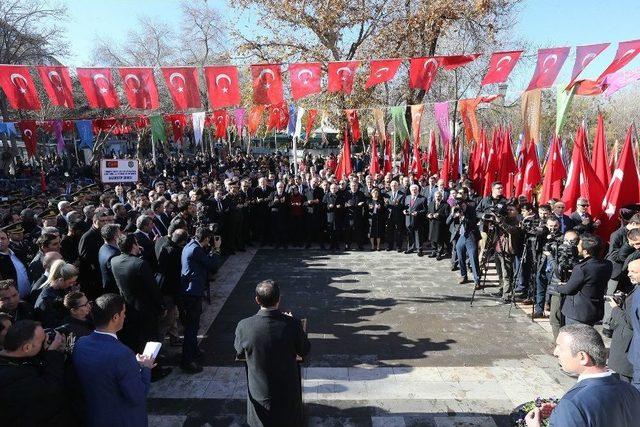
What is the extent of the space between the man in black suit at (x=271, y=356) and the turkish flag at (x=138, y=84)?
7660 millimetres

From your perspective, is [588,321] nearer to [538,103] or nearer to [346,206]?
[538,103]

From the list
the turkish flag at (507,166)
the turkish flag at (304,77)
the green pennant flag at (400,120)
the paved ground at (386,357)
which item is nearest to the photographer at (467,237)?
the paved ground at (386,357)

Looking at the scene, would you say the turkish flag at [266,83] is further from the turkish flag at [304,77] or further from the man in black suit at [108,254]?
the man in black suit at [108,254]

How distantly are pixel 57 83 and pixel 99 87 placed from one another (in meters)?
0.86

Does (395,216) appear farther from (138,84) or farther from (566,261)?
(138,84)

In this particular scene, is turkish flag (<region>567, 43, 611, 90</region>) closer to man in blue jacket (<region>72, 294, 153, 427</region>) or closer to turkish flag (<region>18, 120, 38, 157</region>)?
man in blue jacket (<region>72, 294, 153, 427</region>)

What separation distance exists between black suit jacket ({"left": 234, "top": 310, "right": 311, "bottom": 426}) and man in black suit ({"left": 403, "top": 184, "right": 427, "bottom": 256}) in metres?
8.01

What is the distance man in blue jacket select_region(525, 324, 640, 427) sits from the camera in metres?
2.23

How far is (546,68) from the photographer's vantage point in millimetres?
8508

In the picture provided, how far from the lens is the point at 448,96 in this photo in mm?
25875

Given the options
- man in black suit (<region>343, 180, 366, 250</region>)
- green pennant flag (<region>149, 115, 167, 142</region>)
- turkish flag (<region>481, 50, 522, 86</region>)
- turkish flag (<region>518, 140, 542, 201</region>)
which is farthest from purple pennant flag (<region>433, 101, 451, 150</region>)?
green pennant flag (<region>149, 115, 167, 142</region>)

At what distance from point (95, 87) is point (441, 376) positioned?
9.16 m

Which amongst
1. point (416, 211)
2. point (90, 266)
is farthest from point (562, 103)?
point (90, 266)

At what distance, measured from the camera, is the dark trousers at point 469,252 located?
28.1ft
